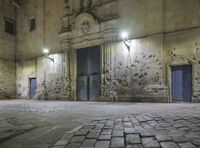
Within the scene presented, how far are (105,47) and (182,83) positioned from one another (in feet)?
14.6

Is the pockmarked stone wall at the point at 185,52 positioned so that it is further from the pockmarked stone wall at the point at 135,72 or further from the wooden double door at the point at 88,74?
the wooden double door at the point at 88,74

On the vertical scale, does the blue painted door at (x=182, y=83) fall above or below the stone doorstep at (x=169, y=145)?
above

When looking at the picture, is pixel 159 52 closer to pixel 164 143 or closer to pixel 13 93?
pixel 164 143

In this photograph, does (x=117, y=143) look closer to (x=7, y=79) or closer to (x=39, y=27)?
(x=39, y=27)

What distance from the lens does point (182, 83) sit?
9.43 m

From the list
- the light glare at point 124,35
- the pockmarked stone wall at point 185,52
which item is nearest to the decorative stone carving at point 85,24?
the light glare at point 124,35

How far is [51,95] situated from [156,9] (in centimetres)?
849

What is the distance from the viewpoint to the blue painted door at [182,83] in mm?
9281

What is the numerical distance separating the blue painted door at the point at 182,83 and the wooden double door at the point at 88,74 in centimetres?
422

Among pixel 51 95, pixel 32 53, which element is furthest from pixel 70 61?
pixel 32 53

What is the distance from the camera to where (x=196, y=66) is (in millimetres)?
8930

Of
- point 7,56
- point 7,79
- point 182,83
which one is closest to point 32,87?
point 7,79

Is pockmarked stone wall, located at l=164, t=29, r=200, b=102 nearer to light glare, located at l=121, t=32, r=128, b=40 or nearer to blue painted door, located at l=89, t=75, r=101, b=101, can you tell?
light glare, located at l=121, t=32, r=128, b=40

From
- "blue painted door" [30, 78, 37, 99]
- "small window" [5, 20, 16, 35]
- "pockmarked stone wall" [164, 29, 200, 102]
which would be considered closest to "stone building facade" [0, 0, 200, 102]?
"pockmarked stone wall" [164, 29, 200, 102]
